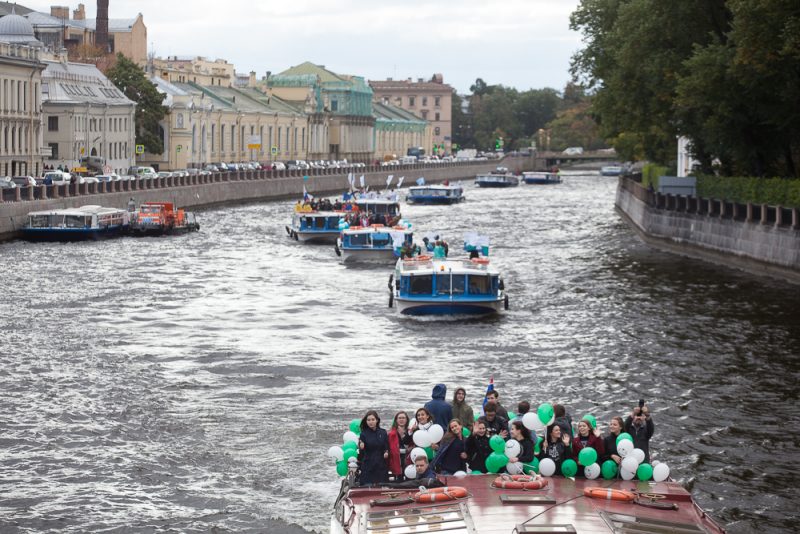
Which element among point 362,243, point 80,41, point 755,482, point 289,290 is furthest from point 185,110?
point 755,482

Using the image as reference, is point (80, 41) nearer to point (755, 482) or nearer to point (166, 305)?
point (166, 305)

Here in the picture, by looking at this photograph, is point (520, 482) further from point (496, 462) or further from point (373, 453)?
point (373, 453)

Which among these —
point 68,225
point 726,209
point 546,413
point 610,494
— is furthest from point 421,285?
point 68,225

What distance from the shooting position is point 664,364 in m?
37.0

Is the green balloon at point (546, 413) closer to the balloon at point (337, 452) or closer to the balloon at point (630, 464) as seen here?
A: the balloon at point (630, 464)

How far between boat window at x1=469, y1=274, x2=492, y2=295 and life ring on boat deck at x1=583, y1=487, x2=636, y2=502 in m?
26.6

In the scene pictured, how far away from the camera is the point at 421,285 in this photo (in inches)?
1794

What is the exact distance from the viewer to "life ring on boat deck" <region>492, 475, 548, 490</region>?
19.3 metres

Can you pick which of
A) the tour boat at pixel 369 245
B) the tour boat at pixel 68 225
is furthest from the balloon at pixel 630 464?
the tour boat at pixel 68 225

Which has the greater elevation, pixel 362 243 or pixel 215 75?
pixel 215 75

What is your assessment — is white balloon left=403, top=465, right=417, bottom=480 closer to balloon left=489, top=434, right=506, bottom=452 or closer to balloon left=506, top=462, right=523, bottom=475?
balloon left=489, top=434, right=506, bottom=452

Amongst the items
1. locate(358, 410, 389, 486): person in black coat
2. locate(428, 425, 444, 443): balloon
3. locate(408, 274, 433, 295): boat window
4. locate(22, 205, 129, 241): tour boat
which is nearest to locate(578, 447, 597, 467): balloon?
locate(428, 425, 444, 443): balloon

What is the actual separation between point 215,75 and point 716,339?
144 meters

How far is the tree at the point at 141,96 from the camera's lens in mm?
128875
